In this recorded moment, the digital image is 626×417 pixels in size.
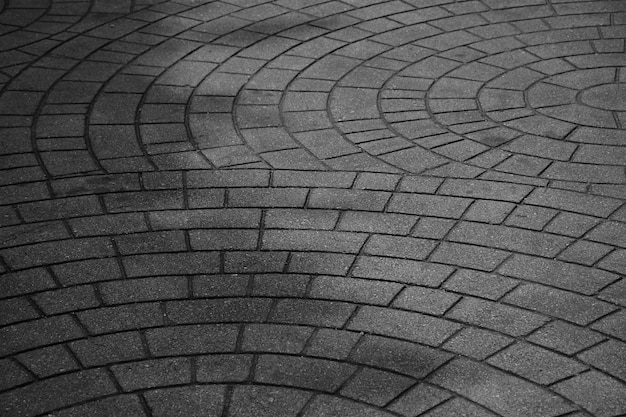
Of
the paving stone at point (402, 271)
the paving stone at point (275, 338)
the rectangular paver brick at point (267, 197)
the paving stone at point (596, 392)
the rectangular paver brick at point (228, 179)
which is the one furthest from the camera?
the rectangular paver brick at point (228, 179)

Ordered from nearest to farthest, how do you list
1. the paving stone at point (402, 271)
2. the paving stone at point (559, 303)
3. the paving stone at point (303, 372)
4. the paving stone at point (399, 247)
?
the paving stone at point (303, 372), the paving stone at point (559, 303), the paving stone at point (402, 271), the paving stone at point (399, 247)

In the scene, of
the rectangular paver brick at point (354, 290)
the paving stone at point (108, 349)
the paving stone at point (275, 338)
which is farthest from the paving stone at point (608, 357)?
the paving stone at point (108, 349)

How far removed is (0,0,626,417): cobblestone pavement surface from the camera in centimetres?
404

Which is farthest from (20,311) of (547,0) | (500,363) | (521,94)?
(547,0)

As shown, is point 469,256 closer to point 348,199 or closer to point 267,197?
point 348,199

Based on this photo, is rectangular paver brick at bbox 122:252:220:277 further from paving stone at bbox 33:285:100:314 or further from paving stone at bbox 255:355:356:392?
paving stone at bbox 255:355:356:392

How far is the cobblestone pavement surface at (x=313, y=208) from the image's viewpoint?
4.04 metres

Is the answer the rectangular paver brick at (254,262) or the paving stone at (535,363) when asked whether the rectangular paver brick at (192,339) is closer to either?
the rectangular paver brick at (254,262)

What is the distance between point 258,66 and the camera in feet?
22.7

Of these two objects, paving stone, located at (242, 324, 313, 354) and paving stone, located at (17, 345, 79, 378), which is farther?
paving stone, located at (242, 324, 313, 354)

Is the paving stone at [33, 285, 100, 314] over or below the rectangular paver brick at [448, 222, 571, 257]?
over

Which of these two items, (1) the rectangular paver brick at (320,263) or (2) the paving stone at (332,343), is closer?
(2) the paving stone at (332,343)

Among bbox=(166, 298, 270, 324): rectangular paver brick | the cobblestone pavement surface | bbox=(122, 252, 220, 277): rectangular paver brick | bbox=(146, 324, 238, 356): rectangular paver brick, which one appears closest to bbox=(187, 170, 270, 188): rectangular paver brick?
the cobblestone pavement surface

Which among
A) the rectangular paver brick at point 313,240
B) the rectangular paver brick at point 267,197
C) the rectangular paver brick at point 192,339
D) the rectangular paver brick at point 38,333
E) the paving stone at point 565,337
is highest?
the rectangular paver brick at point 267,197
